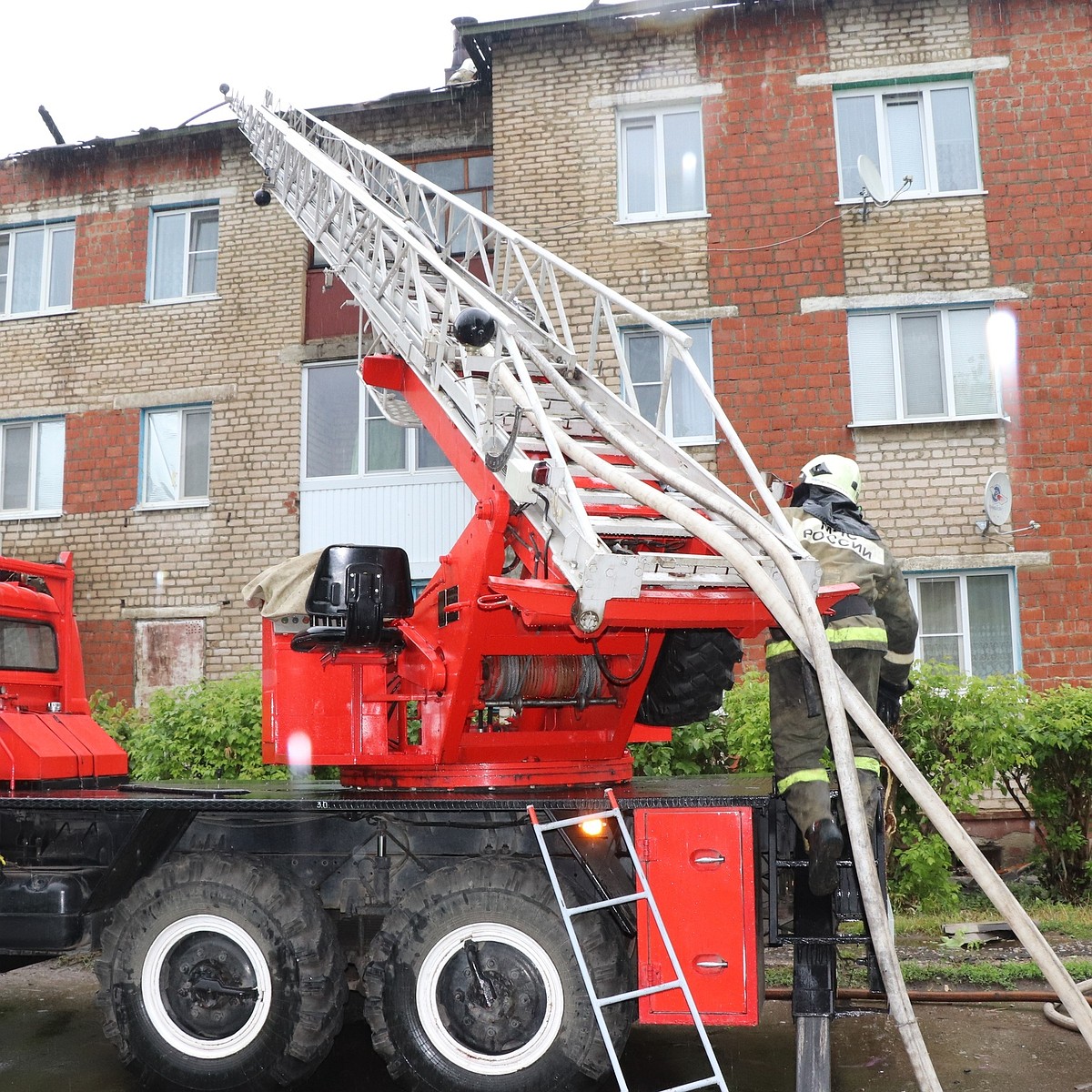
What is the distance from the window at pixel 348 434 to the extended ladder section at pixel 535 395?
5786 mm

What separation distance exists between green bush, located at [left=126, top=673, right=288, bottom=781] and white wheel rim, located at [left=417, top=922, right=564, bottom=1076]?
5353mm

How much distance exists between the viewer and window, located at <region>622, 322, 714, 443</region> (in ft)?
44.1

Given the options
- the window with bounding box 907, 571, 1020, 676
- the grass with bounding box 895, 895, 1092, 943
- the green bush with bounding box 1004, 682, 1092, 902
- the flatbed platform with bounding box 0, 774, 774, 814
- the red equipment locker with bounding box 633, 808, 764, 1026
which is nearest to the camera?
the red equipment locker with bounding box 633, 808, 764, 1026

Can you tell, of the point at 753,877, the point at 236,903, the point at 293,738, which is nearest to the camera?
the point at 753,877

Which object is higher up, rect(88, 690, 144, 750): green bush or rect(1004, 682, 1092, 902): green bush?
rect(88, 690, 144, 750): green bush

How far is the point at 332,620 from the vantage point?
5.63 m

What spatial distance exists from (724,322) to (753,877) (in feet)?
31.2

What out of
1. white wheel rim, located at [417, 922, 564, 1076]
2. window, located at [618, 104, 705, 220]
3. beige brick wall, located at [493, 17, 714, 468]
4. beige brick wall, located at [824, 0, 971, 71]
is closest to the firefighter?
white wheel rim, located at [417, 922, 564, 1076]

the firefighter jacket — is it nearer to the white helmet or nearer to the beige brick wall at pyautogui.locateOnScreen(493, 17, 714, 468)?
the white helmet

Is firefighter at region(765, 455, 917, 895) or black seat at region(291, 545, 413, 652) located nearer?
firefighter at region(765, 455, 917, 895)

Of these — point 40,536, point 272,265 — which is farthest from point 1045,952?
point 40,536

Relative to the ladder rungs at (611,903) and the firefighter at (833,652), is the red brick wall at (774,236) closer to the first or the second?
the firefighter at (833,652)

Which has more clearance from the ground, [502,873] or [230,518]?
[230,518]

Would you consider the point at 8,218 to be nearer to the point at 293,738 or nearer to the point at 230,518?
the point at 230,518
